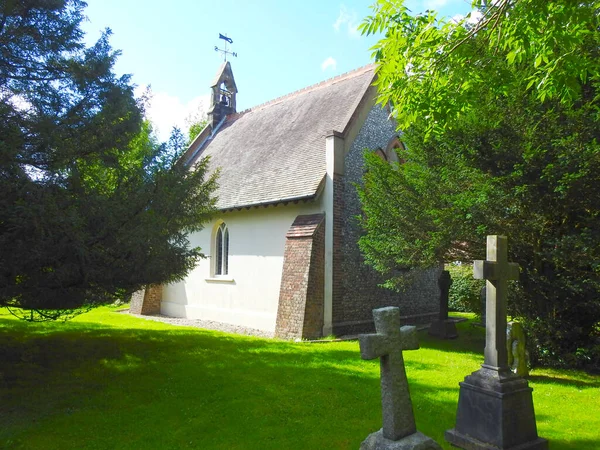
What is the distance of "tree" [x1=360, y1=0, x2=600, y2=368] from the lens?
621cm

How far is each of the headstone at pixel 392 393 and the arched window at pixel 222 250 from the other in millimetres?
13118

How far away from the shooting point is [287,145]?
54.0 ft

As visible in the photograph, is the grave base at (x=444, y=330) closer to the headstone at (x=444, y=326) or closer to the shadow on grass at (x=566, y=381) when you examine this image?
the headstone at (x=444, y=326)

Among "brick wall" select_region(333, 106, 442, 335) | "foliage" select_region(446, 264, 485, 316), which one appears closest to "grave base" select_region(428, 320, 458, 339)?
"brick wall" select_region(333, 106, 442, 335)

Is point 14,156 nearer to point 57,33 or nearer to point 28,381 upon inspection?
point 57,33

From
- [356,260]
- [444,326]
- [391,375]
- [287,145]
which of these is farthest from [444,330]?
[391,375]

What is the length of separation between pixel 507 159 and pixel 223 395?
663cm

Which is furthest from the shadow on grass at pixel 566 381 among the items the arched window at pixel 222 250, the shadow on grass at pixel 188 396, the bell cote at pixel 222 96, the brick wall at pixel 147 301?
the bell cote at pixel 222 96

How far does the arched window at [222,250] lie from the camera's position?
55.6 feet

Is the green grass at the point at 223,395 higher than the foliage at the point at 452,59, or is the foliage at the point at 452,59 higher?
the foliage at the point at 452,59

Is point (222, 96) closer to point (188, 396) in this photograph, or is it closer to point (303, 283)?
point (303, 283)

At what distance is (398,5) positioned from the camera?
20.2ft

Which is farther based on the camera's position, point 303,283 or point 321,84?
point 321,84

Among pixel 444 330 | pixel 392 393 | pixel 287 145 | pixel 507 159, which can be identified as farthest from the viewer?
pixel 287 145
